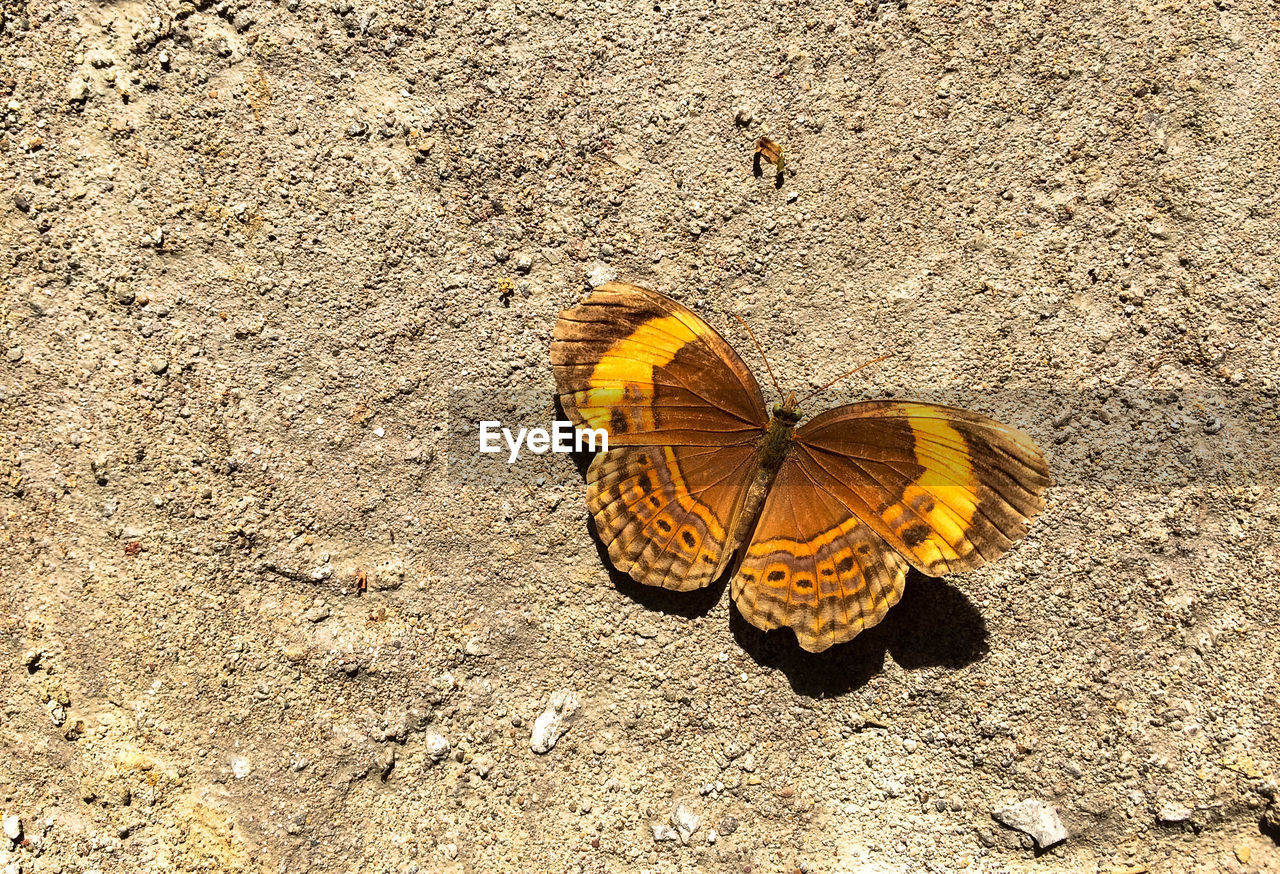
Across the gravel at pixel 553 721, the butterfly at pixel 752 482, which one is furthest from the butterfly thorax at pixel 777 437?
the gravel at pixel 553 721

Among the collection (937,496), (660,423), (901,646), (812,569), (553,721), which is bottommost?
(553,721)

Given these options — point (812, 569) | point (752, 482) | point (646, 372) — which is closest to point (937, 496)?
point (812, 569)

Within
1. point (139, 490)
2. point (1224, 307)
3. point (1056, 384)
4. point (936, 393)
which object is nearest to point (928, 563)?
point (936, 393)

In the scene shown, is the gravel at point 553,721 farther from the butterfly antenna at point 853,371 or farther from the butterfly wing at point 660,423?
the butterfly antenna at point 853,371

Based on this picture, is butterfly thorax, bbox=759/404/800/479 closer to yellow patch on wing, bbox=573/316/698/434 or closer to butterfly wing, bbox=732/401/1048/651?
butterfly wing, bbox=732/401/1048/651

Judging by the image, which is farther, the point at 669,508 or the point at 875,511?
the point at 669,508

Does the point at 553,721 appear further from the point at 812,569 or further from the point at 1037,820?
the point at 1037,820

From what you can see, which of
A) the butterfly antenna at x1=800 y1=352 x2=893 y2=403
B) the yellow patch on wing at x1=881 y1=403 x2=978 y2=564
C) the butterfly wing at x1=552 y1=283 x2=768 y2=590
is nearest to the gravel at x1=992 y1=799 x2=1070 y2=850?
Answer: the yellow patch on wing at x1=881 y1=403 x2=978 y2=564
